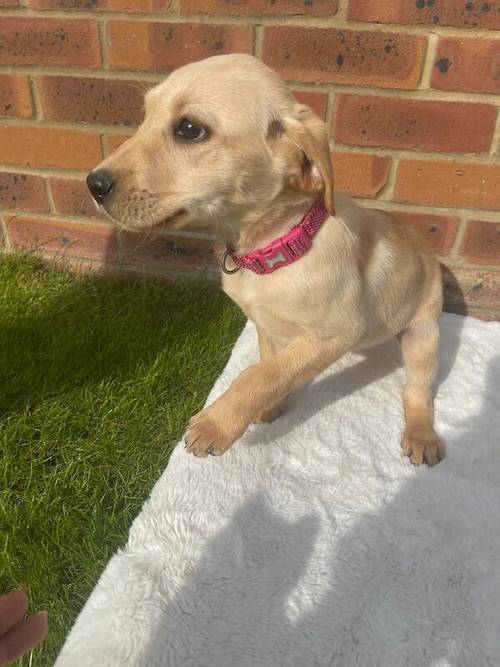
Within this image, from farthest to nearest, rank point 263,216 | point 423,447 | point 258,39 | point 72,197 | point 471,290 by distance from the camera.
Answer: point 72,197
point 471,290
point 258,39
point 423,447
point 263,216

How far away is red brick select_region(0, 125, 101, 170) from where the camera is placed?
9.69ft

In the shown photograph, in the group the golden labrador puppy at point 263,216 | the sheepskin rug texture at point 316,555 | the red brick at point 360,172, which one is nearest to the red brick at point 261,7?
the red brick at point 360,172

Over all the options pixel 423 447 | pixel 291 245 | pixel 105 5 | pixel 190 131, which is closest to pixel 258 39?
pixel 105 5

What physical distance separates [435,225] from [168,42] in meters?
1.56

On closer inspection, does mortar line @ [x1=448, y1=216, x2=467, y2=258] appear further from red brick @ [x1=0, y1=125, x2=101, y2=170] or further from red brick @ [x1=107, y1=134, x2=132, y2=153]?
red brick @ [x1=0, y1=125, x2=101, y2=170]

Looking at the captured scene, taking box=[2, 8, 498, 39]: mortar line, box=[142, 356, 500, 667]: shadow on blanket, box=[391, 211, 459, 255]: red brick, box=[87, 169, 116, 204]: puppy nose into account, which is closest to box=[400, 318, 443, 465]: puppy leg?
box=[142, 356, 500, 667]: shadow on blanket

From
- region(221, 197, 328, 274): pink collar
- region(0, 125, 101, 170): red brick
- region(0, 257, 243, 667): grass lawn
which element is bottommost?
region(0, 257, 243, 667): grass lawn

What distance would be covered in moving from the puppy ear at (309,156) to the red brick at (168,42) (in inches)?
41.1

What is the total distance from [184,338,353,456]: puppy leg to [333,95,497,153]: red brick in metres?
1.23

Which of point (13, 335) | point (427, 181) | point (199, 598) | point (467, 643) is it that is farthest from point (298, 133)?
point (13, 335)

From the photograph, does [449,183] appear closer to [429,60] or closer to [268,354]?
[429,60]

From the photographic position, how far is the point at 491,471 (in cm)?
205

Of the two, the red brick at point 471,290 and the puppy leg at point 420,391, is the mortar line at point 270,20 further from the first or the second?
the puppy leg at point 420,391

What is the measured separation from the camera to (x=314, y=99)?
8.53ft
